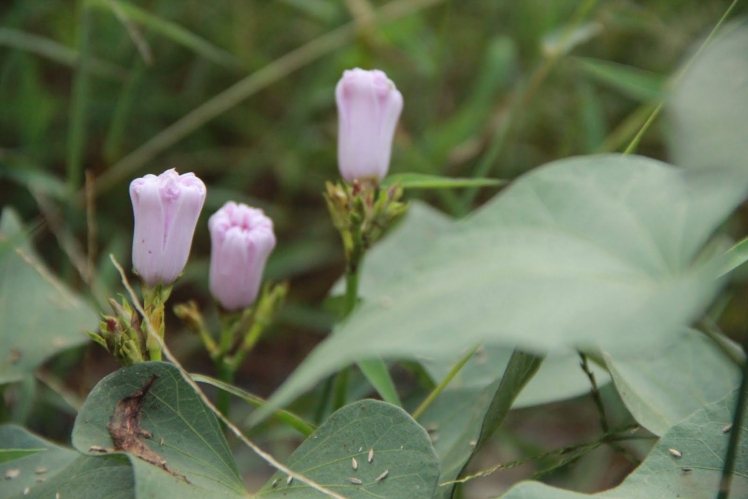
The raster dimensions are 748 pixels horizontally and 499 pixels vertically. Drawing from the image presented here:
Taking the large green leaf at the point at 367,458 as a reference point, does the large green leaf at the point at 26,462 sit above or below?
below

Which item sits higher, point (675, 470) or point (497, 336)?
point (497, 336)

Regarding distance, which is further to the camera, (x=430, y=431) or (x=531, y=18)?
(x=531, y=18)

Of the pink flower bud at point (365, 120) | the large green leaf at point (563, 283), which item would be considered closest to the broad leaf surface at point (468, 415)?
the large green leaf at point (563, 283)

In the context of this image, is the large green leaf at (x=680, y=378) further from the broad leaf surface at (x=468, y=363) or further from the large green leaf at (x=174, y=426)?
the large green leaf at (x=174, y=426)

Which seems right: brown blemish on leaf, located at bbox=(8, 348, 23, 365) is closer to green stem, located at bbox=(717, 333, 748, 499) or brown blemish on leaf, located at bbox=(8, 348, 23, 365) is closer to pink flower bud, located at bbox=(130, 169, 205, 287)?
pink flower bud, located at bbox=(130, 169, 205, 287)

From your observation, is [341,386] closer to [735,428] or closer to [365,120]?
[365,120]

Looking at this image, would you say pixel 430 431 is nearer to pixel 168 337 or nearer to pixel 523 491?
pixel 523 491

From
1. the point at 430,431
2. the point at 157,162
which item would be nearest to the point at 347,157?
the point at 430,431
